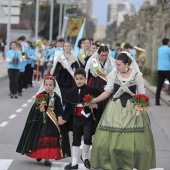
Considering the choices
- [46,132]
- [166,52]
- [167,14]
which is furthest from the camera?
[167,14]

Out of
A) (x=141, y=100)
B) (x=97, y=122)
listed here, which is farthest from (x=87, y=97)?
(x=141, y=100)

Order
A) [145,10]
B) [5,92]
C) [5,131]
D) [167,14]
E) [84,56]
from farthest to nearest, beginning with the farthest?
[145,10] < [167,14] < [5,92] < [84,56] < [5,131]

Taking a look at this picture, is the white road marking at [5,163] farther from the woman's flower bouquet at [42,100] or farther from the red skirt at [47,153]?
the woman's flower bouquet at [42,100]

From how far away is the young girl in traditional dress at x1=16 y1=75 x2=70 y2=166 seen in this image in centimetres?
992

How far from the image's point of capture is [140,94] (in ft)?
29.6

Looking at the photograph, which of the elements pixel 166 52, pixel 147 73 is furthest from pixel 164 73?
pixel 147 73

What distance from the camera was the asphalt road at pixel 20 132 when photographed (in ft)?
33.5

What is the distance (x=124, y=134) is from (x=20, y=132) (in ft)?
16.6

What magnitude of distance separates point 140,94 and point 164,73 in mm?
11349

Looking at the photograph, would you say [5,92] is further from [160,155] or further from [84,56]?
[160,155]

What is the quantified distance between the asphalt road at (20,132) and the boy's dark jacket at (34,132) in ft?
0.83

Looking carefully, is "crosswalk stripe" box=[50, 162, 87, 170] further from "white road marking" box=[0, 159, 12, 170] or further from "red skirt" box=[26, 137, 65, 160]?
"white road marking" box=[0, 159, 12, 170]

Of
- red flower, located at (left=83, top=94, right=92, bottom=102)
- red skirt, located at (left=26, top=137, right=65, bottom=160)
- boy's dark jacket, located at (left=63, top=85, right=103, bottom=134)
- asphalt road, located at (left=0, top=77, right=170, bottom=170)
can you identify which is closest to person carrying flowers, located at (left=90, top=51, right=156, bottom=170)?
red flower, located at (left=83, top=94, right=92, bottom=102)

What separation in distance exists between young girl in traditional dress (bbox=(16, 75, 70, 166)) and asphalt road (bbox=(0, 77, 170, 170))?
212 mm
